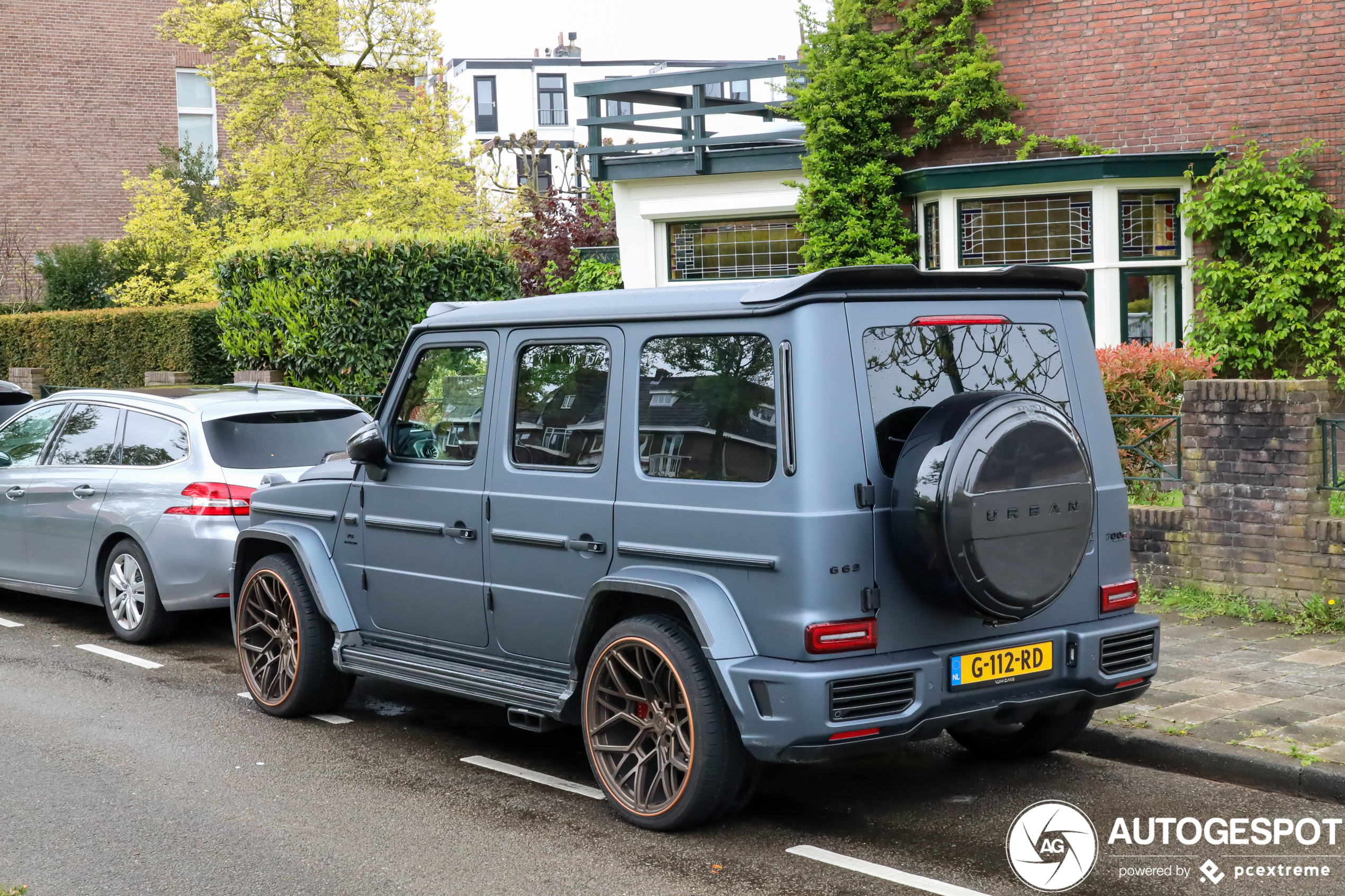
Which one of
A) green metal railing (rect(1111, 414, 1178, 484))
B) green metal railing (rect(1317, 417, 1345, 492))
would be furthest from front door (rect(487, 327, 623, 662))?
green metal railing (rect(1317, 417, 1345, 492))

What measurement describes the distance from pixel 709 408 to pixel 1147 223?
36.5ft

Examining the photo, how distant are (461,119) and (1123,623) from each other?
25.3 metres

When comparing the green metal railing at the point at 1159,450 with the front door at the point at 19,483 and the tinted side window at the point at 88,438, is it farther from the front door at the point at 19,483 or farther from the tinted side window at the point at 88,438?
the front door at the point at 19,483

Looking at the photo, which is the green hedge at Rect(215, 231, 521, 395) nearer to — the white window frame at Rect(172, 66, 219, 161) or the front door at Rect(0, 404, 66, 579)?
the front door at Rect(0, 404, 66, 579)

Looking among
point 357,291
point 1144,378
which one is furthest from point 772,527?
point 357,291

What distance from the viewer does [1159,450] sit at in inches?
365

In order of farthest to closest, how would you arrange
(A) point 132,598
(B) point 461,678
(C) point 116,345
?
(C) point 116,345 → (A) point 132,598 → (B) point 461,678

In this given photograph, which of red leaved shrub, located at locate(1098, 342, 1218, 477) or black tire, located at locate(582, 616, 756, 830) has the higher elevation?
red leaved shrub, located at locate(1098, 342, 1218, 477)

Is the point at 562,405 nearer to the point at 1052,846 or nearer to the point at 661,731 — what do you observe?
the point at 661,731

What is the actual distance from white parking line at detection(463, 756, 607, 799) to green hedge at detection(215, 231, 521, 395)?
9.01 metres

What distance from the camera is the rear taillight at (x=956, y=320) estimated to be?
5.10m

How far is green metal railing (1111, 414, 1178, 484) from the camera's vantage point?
9047mm

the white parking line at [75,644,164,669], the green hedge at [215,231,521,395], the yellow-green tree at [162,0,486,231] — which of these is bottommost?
the white parking line at [75,644,164,669]

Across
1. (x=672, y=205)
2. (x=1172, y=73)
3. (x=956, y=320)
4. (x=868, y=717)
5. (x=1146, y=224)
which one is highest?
(x=1172, y=73)
